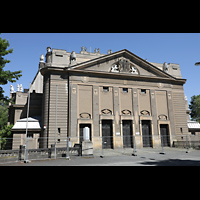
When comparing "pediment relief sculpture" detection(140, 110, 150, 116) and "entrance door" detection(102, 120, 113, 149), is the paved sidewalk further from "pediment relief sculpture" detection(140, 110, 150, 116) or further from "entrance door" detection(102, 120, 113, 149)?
"pediment relief sculpture" detection(140, 110, 150, 116)

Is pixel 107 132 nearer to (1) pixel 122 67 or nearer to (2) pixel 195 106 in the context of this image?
(1) pixel 122 67

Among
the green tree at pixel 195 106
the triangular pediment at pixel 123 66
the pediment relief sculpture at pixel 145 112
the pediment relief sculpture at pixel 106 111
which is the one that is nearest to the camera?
the pediment relief sculpture at pixel 106 111

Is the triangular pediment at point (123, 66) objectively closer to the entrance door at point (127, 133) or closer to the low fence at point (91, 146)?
the entrance door at point (127, 133)

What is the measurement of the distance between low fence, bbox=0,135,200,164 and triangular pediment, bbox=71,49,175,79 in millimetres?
9674

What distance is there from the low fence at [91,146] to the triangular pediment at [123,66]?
381 inches

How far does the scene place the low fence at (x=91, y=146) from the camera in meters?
15.5

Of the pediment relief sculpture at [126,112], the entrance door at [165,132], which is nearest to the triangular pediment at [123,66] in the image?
the pediment relief sculpture at [126,112]

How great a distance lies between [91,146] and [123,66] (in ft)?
Result: 49.0

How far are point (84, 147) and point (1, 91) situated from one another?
11.3 metres

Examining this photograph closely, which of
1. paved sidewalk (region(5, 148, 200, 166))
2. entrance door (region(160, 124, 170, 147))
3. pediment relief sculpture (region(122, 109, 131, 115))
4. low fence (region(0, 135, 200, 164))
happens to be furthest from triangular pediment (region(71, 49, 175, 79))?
paved sidewalk (region(5, 148, 200, 166))

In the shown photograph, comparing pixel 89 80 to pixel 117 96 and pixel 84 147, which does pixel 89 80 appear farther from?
pixel 84 147

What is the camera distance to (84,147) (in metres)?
16.0

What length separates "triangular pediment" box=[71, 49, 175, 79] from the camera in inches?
1003
